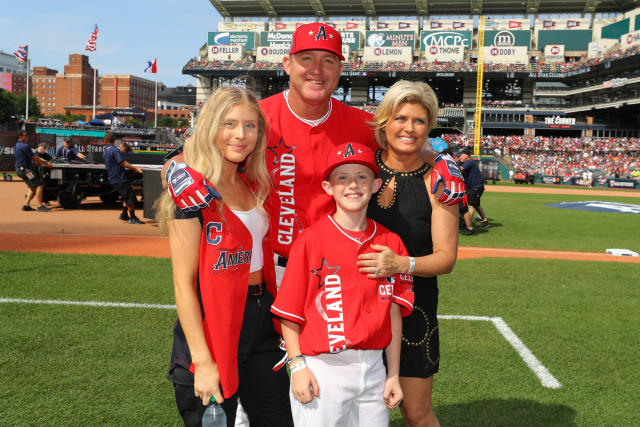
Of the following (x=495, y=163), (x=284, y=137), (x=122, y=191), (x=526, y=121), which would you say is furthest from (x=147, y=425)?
(x=526, y=121)

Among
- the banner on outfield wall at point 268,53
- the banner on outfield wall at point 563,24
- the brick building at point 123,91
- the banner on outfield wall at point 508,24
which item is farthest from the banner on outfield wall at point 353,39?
the brick building at point 123,91

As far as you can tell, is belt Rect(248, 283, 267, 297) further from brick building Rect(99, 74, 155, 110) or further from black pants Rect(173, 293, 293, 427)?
brick building Rect(99, 74, 155, 110)

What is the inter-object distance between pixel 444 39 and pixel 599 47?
20.6 m

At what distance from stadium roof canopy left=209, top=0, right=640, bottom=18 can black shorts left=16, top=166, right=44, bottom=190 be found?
6788cm

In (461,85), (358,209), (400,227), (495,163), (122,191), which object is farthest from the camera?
(461,85)

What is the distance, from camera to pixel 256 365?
8.00 feet

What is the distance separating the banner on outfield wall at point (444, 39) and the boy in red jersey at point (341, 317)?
2871 inches

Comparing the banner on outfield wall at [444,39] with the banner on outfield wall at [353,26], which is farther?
the banner on outfield wall at [353,26]

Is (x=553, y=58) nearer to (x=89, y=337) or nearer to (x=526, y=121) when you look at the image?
(x=526, y=121)

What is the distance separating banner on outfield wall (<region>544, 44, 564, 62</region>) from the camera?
68.6 metres

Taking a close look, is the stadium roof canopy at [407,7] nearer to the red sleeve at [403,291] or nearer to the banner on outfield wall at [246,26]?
the banner on outfield wall at [246,26]

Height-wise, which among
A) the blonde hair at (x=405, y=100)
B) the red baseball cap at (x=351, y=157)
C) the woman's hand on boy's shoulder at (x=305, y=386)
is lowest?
the woman's hand on boy's shoulder at (x=305, y=386)

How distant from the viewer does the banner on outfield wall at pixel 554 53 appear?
68.6 meters

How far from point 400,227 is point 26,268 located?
7012mm
